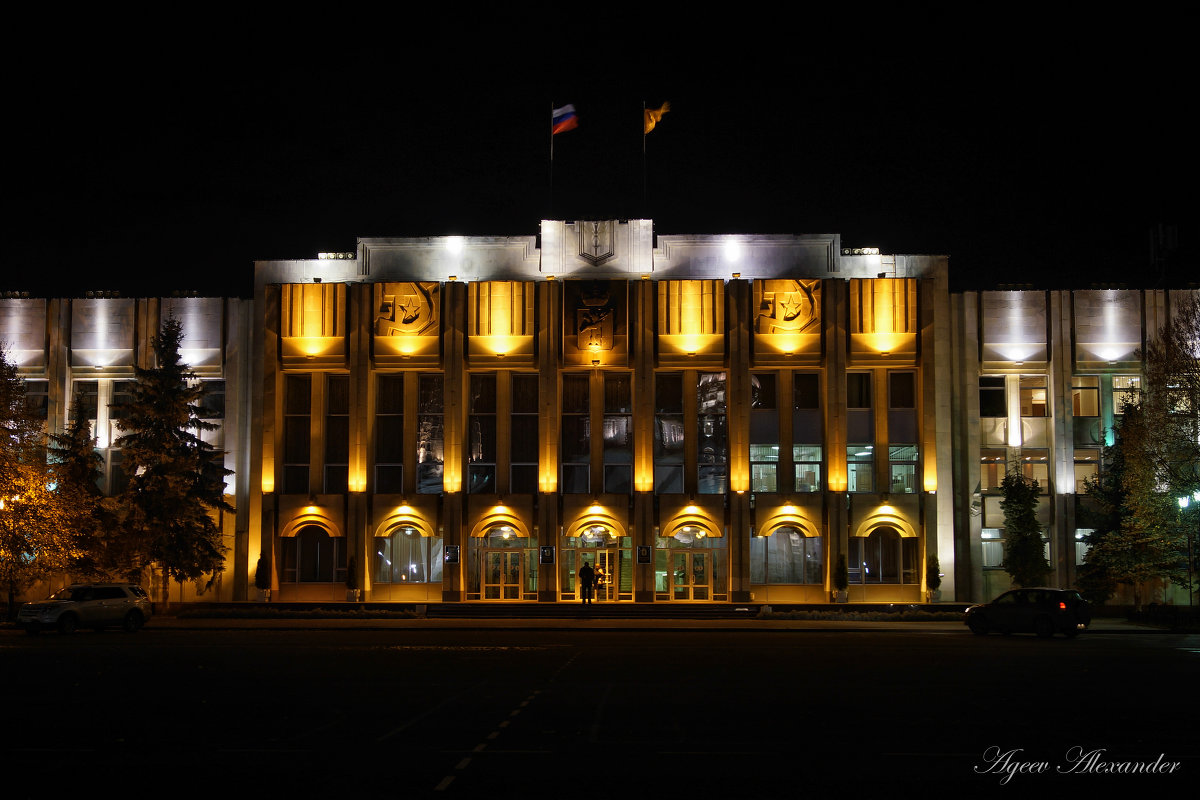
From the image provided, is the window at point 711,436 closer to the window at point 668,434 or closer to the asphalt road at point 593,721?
the window at point 668,434

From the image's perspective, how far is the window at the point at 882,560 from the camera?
51.8 metres

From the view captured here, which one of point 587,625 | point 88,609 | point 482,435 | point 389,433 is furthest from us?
point 389,433

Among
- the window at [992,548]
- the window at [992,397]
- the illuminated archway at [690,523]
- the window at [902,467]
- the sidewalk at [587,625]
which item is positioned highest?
the window at [992,397]

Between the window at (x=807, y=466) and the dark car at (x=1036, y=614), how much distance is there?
16.1 meters

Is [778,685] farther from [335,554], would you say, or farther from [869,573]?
[335,554]

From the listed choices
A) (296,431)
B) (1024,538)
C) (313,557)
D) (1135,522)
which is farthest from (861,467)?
(296,431)

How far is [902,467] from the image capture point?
5231 centimetres

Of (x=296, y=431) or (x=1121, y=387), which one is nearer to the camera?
(x=296, y=431)

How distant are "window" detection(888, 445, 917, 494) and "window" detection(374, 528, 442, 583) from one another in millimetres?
21123

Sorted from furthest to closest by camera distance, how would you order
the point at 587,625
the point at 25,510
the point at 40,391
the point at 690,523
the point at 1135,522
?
the point at 40,391, the point at 690,523, the point at 1135,522, the point at 587,625, the point at 25,510

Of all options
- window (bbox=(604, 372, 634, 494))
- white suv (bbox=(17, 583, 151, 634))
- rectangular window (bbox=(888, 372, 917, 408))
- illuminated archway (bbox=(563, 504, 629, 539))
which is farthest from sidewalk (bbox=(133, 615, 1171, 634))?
rectangular window (bbox=(888, 372, 917, 408))

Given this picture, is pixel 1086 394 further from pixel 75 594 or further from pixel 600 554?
pixel 75 594

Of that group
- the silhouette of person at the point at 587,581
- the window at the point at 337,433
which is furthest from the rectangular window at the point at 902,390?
the window at the point at 337,433

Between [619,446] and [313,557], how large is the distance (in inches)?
596
